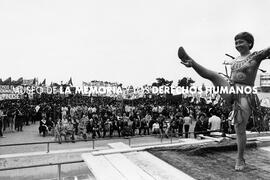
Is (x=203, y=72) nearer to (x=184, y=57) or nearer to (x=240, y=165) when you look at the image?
(x=184, y=57)

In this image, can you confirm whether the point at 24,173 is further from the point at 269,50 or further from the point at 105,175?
the point at 269,50

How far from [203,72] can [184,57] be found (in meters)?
0.34

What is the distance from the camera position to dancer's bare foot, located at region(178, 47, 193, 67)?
339 centimetres

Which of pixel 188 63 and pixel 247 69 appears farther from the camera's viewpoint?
pixel 247 69

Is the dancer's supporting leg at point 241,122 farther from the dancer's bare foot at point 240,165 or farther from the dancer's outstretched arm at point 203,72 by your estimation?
the dancer's outstretched arm at point 203,72

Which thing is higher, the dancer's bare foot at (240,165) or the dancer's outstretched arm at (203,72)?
the dancer's outstretched arm at (203,72)

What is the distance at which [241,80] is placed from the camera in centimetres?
377

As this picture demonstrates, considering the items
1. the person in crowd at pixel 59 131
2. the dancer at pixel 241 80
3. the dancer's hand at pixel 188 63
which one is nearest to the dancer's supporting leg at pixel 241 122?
the dancer at pixel 241 80

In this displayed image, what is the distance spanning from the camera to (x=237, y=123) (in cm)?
367

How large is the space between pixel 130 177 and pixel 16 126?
17.0 meters

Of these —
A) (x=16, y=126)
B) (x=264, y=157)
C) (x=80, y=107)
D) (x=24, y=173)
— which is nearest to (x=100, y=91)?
(x=80, y=107)

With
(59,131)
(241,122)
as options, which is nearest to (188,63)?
(241,122)

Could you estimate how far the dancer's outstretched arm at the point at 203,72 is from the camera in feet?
11.2

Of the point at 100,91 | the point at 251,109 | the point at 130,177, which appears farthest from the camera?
the point at 100,91
